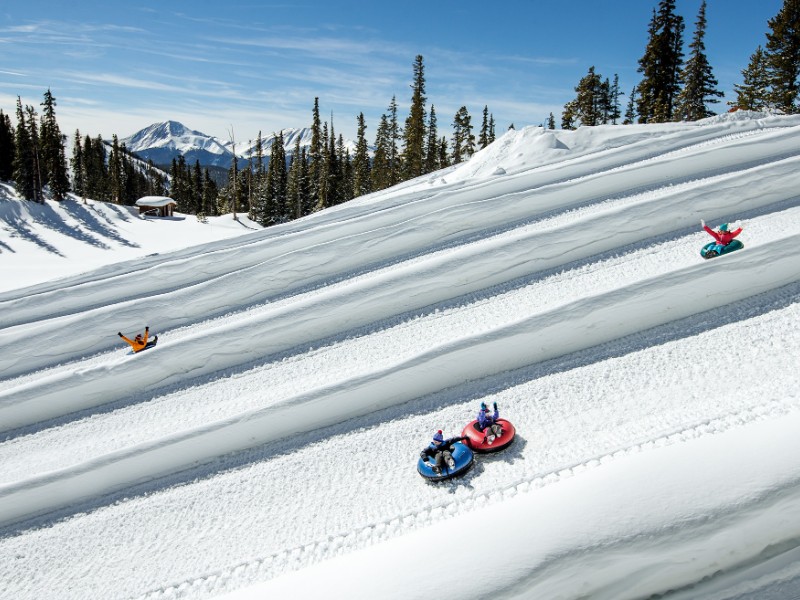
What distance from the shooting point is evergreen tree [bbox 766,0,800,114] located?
79.3 feet

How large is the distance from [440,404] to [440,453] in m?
1.61

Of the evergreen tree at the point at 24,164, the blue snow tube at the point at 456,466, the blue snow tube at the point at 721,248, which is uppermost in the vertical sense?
the evergreen tree at the point at 24,164

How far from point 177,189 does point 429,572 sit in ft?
240

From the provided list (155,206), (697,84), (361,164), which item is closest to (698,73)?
(697,84)

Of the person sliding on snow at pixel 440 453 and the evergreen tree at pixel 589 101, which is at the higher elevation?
the evergreen tree at pixel 589 101

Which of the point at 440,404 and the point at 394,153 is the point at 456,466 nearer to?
the point at 440,404

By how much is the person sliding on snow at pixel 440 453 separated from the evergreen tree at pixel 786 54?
30.1 meters

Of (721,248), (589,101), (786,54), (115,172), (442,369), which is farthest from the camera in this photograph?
(115,172)

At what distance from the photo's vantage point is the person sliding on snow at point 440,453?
6.10 metres

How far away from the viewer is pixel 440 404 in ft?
25.3

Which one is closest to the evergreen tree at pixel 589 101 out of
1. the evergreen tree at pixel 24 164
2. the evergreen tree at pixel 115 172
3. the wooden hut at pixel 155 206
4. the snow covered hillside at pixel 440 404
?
the snow covered hillside at pixel 440 404

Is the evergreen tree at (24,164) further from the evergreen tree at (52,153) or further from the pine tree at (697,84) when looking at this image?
the pine tree at (697,84)

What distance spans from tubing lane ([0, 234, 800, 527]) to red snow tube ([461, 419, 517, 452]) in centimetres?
164

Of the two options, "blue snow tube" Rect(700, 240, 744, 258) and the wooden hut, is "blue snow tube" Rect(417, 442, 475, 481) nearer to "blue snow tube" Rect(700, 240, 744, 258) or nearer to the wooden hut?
"blue snow tube" Rect(700, 240, 744, 258)
